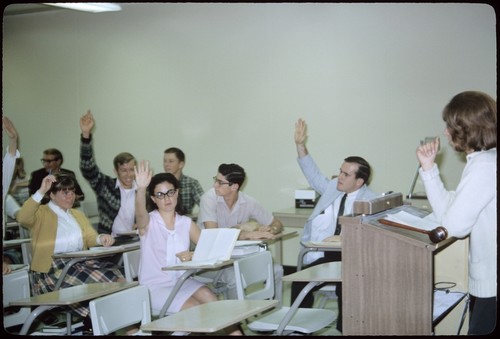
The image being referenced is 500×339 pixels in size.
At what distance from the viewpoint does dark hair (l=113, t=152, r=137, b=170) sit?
15.0ft

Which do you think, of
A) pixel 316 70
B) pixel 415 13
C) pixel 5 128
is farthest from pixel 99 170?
pixel 415 13

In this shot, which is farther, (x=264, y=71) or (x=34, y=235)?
(x=264, y=71)

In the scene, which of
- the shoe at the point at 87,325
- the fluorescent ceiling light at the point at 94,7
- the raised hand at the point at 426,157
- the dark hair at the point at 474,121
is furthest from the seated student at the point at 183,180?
the dark hair at the point at 474,121

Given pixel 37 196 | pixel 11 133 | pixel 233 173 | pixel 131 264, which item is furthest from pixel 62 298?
pixel 233 173

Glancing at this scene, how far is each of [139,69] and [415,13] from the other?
6.46 ft

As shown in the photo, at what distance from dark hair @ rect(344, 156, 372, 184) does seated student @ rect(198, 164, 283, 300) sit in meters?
0.66

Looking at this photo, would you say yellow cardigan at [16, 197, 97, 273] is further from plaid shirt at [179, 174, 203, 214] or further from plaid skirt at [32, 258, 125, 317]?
plaid shirt at [179, 174, 203, 214]

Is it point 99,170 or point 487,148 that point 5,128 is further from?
point 487,148

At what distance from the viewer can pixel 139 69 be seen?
4508mm

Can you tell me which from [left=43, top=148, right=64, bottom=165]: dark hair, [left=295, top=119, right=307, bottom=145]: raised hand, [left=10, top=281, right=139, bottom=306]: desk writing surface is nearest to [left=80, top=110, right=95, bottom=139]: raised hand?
[left=43, top=148, right=64, bottom=165]: dark hair

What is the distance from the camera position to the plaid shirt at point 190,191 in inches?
167

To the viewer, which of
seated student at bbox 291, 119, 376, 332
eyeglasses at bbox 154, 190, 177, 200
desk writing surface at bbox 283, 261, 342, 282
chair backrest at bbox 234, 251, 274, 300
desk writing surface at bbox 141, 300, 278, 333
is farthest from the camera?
seated student at bbox 291, 119, 376, 332

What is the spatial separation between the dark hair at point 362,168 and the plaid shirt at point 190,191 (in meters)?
1.07

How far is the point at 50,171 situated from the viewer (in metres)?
4.32
